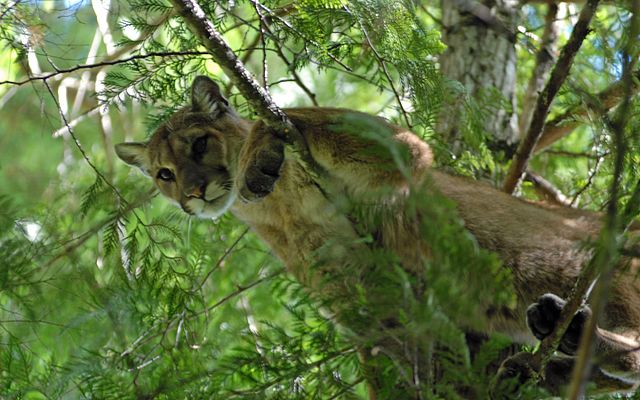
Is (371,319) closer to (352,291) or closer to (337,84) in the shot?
(352,291)

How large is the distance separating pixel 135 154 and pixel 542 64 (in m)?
3.77

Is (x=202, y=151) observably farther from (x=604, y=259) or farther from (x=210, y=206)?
(x=604, y=259)

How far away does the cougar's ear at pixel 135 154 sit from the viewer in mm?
6328

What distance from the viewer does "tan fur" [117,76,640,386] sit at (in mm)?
4824

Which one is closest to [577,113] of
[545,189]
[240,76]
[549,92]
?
[549,92]

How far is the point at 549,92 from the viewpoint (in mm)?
5082

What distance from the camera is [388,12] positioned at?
4535 mm

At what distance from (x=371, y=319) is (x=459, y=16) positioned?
14.3 ft

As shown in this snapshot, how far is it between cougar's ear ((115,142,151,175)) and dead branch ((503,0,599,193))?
9.71 ft

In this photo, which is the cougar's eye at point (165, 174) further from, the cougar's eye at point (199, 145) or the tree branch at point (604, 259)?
the tree branch at point (604, 259)

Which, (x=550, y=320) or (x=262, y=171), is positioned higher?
(x=262, y=171)

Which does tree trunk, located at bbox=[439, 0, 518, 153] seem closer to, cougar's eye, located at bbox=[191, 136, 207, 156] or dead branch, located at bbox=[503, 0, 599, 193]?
dead branch, located at bbox=[503, 0, 599, 193]

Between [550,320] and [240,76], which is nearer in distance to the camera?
[240,76]

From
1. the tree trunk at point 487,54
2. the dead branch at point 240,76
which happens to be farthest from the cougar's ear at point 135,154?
the tree trunk at point 487,54
